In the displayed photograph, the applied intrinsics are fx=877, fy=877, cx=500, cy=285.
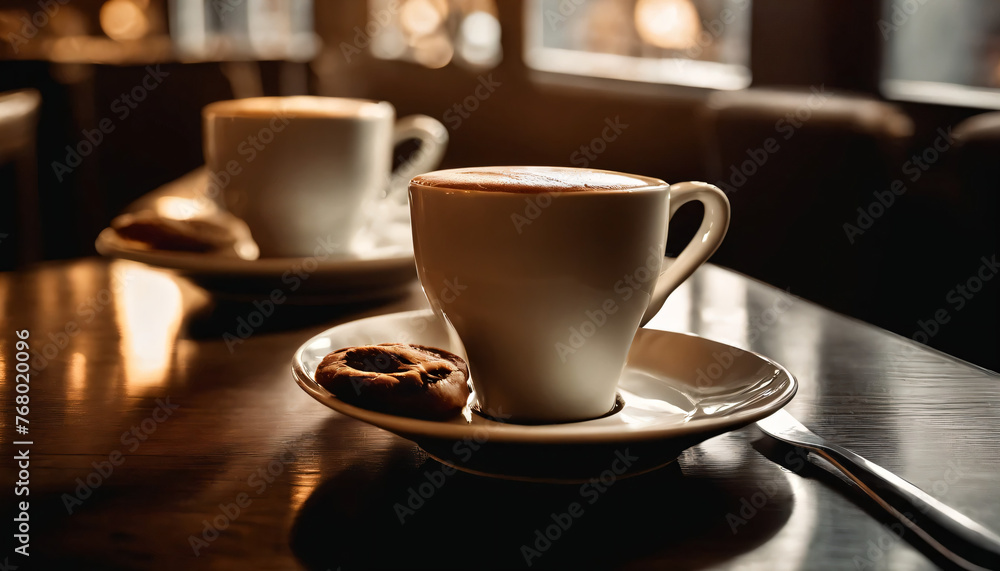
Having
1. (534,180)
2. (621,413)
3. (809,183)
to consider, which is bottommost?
(809,183)

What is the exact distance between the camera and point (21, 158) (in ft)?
4.96

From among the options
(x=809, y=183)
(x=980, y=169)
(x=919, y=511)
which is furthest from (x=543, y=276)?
(x=809, y=183)

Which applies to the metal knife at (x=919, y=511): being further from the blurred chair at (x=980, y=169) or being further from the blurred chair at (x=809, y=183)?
the blurred chair at (x=809, y=183)

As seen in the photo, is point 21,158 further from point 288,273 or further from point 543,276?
point 543,276

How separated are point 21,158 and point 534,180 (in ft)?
4.44

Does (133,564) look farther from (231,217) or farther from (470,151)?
(470,151)

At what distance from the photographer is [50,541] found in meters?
0.36

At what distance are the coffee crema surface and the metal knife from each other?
0.52 feet

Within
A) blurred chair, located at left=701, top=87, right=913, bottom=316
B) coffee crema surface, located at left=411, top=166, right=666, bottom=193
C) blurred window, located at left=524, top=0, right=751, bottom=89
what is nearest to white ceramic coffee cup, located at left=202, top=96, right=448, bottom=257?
coffee crema surface, located at left=411, top=166, right=666, bottom=193

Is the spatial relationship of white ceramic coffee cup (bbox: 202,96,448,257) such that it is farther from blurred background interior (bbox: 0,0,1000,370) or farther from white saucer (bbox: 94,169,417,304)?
blurred background interior (bbox: 0,0,1000,370)

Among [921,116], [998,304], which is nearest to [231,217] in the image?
[998,304]

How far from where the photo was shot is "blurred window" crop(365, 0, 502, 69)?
3639 mm

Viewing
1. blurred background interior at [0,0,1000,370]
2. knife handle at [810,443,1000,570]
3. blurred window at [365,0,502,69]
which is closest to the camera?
knife handle at [810,443,1000,570]

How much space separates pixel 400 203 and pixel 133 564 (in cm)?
79
